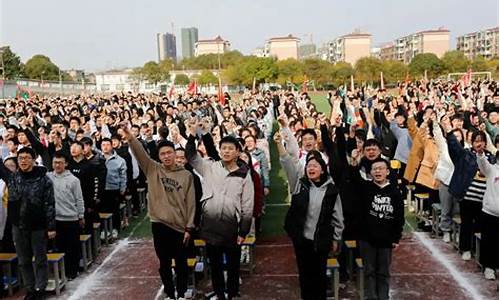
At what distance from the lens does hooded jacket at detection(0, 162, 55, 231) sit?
218 inches

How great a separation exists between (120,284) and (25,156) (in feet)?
5.96

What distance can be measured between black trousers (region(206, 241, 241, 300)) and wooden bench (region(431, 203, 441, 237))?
132 inches

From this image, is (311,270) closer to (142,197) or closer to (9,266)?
(9,266)

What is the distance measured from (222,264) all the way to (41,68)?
278 ft

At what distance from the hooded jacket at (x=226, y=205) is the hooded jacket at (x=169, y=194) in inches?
8.1

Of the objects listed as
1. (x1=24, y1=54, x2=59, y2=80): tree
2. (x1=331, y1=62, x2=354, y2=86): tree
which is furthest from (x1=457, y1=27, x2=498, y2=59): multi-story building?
(x1=24, y1=54, x2=59, y2=80): tree

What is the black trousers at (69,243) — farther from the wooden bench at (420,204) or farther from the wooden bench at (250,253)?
the wooden bench at (420,204)

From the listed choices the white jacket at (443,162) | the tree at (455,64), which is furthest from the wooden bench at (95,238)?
the tree at (455,64)

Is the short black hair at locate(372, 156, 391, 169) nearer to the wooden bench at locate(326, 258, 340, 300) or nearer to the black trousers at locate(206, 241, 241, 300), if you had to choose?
the wooden bench at locate(326, 258, 340, 300)

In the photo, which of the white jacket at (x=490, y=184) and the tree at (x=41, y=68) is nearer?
the white jacket at (x=490, y=184)

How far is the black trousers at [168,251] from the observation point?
209 inches

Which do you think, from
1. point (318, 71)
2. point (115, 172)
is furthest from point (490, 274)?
point (318, 71)

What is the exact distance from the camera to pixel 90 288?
6.24 m

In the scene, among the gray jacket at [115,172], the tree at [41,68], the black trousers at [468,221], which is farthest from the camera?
the tree at [41,68]
